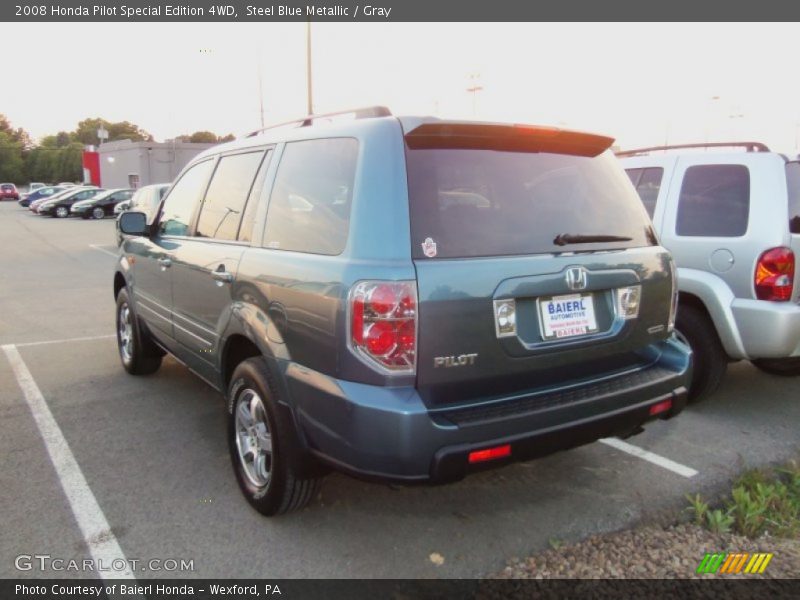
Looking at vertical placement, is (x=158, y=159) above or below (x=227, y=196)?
above

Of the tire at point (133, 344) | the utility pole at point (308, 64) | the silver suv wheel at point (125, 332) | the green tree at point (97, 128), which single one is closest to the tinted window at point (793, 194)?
the tire at point (133, 344)

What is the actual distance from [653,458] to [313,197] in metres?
2.62

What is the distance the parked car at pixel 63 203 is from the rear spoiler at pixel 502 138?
3420 cm

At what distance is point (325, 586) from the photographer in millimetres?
2611

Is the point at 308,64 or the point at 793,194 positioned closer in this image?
the point at 793,194

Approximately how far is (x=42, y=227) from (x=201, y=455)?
2541 centimetres

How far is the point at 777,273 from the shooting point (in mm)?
4109

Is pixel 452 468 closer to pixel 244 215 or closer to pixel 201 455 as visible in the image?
pixel 244 215

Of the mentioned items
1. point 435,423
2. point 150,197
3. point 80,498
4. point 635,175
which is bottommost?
point 80,498

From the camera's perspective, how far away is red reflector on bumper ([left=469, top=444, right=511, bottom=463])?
2369mm

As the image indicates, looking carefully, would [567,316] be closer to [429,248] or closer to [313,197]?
[429,248]

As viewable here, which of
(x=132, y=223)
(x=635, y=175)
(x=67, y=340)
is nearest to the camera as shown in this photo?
(x=132, y=223)

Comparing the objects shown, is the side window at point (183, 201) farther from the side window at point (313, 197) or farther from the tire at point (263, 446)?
the tire at point (263, 446)

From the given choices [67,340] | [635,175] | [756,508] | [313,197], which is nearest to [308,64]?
[67,340]
